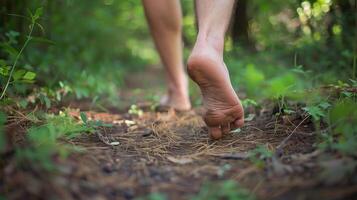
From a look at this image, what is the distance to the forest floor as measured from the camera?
0.88m

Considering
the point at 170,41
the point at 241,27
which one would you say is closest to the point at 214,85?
the point at 170,41

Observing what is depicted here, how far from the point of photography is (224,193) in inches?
35.0

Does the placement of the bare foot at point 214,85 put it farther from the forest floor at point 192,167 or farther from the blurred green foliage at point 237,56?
the blurred green foliage at point 237,56

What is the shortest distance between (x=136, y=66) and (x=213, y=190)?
3.78 metres

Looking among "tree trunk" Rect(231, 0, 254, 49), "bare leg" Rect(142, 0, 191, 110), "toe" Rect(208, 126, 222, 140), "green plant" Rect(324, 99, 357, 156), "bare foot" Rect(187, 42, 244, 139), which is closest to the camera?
"green plant" Rect(324, 99, 357, 156)

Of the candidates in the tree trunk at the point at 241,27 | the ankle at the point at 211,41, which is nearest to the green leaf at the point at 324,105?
the ankle at the point at 211,41

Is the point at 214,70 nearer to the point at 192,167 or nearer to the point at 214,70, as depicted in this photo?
the point at 214,70

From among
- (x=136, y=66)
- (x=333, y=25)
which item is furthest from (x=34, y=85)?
(x=136, y=66)

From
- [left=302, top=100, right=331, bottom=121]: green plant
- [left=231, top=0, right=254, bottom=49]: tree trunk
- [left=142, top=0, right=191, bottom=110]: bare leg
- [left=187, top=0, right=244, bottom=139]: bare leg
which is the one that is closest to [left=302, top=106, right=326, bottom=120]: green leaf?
[left=302, top=100, right=331, bottom=121]: green plant

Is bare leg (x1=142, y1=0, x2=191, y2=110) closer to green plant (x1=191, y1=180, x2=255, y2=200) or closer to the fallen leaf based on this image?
the fallen leaf

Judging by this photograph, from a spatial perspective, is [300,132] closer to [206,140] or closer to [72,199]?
[206,140]

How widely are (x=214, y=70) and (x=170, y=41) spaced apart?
0.87 m

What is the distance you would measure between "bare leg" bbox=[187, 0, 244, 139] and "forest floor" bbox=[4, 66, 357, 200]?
9cm

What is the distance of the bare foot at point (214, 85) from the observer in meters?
1.29
